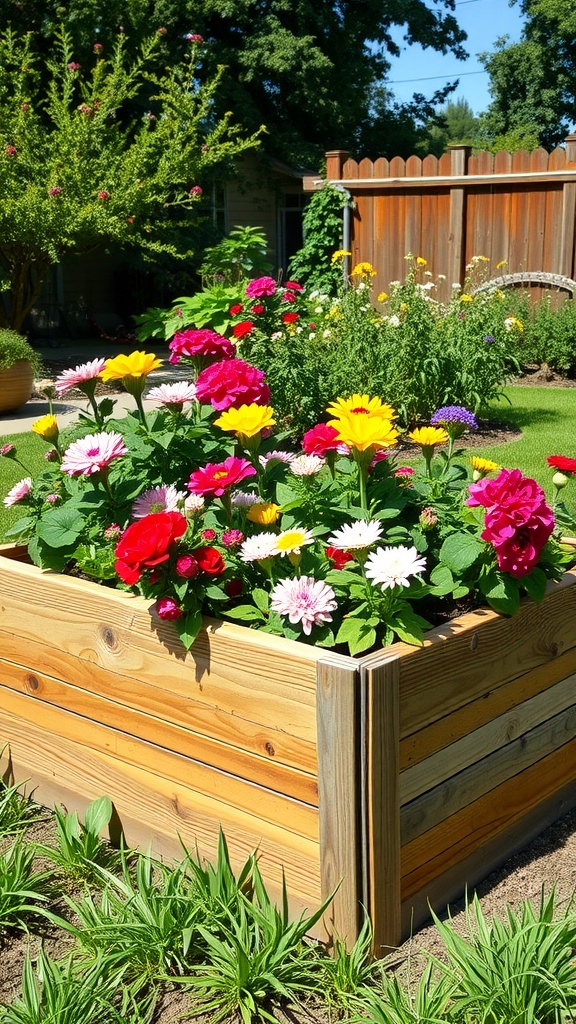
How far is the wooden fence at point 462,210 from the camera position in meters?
11.0

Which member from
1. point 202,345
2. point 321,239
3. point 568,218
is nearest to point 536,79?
point 321,239

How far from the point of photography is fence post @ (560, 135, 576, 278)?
10.8m

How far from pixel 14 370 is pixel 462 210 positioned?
598cm

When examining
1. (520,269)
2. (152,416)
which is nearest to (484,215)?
(520,269)

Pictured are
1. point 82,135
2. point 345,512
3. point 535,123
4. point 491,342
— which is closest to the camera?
point 345,512

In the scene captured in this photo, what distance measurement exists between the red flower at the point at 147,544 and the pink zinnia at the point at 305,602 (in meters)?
0.23

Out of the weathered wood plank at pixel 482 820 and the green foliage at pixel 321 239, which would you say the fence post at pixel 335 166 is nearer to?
the green foliage at pixel 321 239

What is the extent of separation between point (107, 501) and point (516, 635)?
3.25ft

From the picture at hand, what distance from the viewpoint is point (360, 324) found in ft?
22.7

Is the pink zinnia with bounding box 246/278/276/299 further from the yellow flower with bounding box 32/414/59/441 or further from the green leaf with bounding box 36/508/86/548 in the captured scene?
the green leaf with bounding box 36/508/86/548

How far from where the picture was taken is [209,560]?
1.97m

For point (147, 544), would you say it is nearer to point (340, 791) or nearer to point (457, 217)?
point (340, 791)

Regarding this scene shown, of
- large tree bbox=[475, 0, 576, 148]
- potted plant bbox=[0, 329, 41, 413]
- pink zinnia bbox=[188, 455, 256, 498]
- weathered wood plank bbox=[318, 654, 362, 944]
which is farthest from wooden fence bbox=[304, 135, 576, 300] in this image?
large tree bbox=[475, 0, 576, 148]

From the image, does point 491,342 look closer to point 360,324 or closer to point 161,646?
point 360,324
